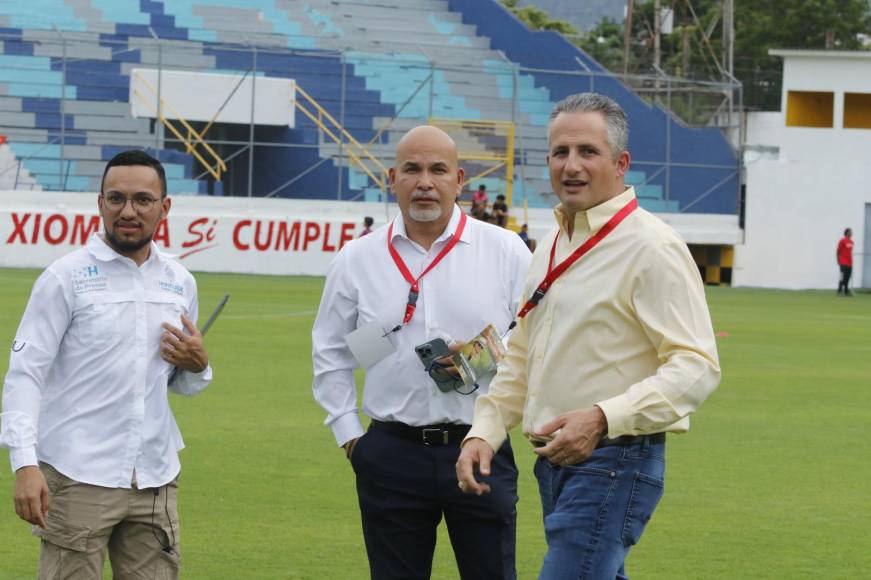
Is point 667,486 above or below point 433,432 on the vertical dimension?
below

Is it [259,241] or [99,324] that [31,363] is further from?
[259,241]

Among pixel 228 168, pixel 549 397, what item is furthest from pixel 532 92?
pixel 549 397

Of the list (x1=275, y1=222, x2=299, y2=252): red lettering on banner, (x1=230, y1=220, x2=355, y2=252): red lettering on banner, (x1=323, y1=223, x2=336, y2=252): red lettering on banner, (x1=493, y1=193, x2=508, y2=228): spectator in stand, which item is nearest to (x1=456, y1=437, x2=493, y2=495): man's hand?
(x1=493, y1=193, x2=508, y2=228): spectator in stand

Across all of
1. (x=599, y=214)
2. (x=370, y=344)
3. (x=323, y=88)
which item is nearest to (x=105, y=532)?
(x=370, y=344)

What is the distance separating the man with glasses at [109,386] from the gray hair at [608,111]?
5.00 feet

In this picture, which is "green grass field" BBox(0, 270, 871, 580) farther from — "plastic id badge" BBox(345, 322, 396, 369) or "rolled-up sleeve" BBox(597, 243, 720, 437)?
"rolled-up sleeve" BBox(597, 243, 720, 437)

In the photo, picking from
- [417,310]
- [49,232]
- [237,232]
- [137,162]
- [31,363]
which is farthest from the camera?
[237,232]

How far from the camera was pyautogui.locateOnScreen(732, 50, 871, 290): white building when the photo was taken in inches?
1829

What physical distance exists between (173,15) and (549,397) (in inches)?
1706

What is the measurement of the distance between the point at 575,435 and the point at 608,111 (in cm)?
101

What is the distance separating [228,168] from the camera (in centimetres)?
4353

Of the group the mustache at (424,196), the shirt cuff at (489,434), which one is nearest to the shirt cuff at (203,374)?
the mustache at (424,196)

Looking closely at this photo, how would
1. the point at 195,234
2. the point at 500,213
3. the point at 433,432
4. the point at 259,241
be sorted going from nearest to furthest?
the point at 433,432 < the point at 500,213 < the point at 195,234 < the point at 259,241

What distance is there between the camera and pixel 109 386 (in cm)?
545
